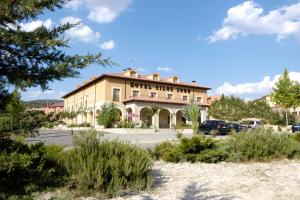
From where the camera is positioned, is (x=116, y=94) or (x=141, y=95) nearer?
(x=116, y=94)

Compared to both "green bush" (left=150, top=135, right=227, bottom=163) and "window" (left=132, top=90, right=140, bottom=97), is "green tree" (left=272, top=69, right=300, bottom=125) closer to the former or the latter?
"green bush" (left=150, top=135, right=227, bottom=163)

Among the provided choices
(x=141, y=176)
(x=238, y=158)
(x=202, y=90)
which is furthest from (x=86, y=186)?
(x=202, y=90)

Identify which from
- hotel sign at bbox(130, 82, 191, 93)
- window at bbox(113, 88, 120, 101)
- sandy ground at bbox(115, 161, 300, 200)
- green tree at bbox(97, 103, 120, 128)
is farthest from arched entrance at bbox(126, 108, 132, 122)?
sandy ground at bbox(115, 161, 300, 200)

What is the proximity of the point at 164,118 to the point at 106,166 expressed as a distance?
45862mm

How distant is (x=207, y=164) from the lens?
8.97 metres

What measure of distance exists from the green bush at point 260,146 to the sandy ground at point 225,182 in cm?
55

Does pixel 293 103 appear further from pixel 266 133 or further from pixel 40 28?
pixel 40 28

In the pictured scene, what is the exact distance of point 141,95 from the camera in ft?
165

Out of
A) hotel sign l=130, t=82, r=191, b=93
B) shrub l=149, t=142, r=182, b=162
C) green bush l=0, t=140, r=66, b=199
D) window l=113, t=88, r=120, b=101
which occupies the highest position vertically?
hotel sign l=130, t=82, r=191, b=93

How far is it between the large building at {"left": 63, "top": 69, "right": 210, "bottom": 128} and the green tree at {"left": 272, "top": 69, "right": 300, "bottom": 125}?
65.0 feet

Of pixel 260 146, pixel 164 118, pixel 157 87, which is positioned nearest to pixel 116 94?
pixel 157 87

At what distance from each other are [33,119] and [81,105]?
36 centimetres

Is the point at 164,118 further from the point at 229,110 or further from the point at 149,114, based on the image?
the point at 229,110

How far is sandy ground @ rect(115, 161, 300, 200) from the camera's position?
6047 millimetres
